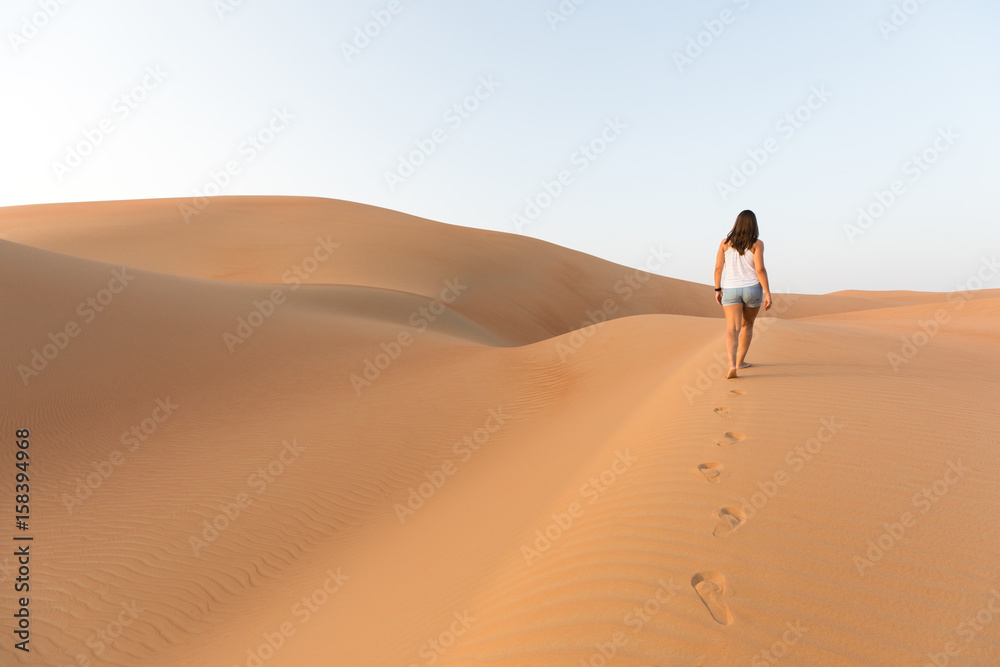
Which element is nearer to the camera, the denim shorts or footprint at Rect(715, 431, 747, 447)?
footprint at Rect(715, 431, 747, 447)

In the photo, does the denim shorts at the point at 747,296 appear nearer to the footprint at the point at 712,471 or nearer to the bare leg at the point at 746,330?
the bare leg at the point at 746,330

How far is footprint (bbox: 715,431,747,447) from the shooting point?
183 inches

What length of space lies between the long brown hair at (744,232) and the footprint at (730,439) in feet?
6.98

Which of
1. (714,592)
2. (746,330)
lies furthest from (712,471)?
(746,330)

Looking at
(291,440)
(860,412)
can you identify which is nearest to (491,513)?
(860,412)

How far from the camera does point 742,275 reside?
19.6 feet

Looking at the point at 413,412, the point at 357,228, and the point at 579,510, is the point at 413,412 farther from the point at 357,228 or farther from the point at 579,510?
the point at 357,228

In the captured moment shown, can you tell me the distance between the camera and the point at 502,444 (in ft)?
25.9

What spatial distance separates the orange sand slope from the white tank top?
3.69ft

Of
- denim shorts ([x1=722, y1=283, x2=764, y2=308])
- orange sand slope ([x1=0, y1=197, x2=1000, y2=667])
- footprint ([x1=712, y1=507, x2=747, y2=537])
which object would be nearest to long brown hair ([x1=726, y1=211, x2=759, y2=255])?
denim shorts ([x1=722, y1=283, x2=764, y2=308])

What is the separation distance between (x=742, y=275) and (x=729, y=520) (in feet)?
10.7

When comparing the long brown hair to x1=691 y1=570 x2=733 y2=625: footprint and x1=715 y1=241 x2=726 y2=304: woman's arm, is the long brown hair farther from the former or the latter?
x1=691 y1=570 x2=733 y2=625: footprint

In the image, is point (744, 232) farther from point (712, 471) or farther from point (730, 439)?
point (712, 471)

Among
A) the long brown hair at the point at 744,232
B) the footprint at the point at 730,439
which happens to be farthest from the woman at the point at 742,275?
the footprint at the point at 730,439
